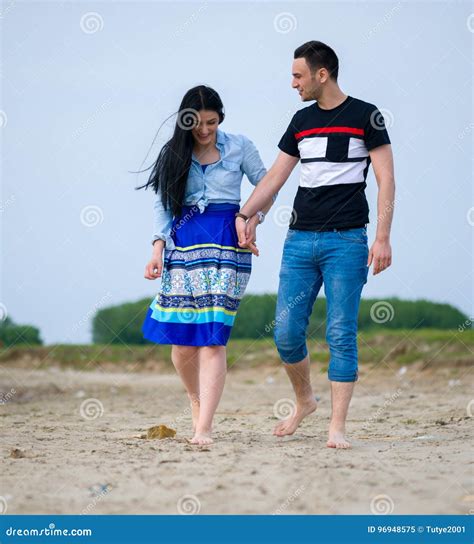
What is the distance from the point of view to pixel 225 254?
15.7 ft

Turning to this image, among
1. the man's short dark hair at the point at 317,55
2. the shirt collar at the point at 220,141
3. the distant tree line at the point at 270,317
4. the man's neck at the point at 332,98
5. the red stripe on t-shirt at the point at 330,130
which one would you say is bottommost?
the distant tree line at the point at 270,317

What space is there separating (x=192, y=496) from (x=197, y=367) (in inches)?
60.5

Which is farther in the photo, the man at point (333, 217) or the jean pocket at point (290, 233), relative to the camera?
the jean pocket at point (290, 233)

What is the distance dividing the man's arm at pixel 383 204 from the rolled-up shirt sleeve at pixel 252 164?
630 millimetres

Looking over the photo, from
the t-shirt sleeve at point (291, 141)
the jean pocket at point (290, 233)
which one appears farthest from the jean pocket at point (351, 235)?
the t-shirt sleeve at point (291, 141)

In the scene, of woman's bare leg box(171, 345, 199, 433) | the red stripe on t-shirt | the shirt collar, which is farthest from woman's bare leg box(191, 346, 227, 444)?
the red stripe on t-shirt

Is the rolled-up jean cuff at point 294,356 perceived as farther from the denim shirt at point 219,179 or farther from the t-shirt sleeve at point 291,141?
the t-shirt sleeve at point 291,141

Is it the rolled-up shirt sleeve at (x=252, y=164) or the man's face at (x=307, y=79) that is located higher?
the man's face at (x=307, y=79)

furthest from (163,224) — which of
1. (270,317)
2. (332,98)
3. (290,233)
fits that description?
(270,317)

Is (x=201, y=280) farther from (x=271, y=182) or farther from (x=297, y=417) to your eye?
(x=297, y=417)

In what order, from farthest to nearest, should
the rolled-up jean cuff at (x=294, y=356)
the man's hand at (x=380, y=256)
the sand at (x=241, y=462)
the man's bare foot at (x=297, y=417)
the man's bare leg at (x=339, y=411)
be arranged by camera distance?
the man's bare foot at (x=297, y=417) → the rolled-up jean cuff at (x=294, y=356) → the man's bare leg at (x=339, y=411) → the man's hand at (x=380, y=256) → the sand at (x=241, y=462)

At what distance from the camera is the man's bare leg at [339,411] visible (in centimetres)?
455
